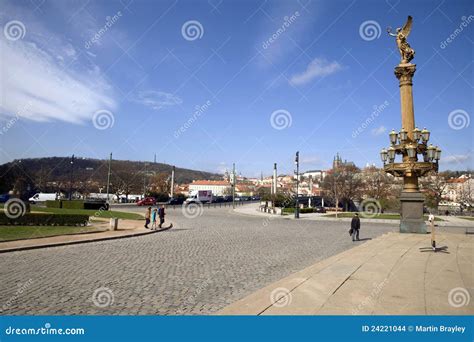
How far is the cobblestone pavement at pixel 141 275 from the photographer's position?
5.96m

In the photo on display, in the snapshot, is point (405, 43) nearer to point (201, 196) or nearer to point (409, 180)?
point (409, 180)

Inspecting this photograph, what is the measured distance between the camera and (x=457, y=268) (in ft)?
30.0

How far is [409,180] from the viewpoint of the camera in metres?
19.7

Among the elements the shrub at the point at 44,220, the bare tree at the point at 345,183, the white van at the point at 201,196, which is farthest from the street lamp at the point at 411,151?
the white van at the point at 201,196

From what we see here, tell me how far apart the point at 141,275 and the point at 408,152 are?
17.6 metres

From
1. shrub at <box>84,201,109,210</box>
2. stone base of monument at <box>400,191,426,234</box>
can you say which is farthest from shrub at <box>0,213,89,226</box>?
stone base of monument at <box>400,191,426,234</box>

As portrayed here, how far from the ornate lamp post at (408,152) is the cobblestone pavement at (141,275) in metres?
7.86

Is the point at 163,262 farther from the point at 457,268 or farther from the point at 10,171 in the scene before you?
the point at 10,171

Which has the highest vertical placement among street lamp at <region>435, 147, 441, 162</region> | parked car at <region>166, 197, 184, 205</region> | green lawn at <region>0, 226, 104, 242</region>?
street lamp at <region>435, 147, 441, 162</region>

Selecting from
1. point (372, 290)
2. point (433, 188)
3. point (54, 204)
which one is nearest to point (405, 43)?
point (372, 290)

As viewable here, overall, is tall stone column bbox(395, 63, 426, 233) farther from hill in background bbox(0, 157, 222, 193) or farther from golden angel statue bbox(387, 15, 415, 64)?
hill in background bbox(0, 157, 222, 193)

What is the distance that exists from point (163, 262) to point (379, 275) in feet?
21.2

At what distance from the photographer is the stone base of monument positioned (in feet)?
61.2
